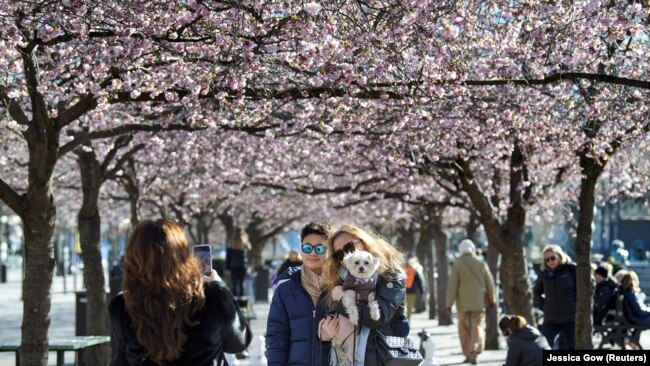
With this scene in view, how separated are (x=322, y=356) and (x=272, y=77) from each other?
6.07 metres

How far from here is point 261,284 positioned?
4100cm

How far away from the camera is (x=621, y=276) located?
18031 millimetres

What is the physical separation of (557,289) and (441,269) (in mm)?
13470

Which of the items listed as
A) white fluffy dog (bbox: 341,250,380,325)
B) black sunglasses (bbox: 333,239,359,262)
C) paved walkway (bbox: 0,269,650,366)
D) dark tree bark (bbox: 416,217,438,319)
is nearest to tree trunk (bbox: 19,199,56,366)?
black sunglasses (bbox: 333,239,359,262)

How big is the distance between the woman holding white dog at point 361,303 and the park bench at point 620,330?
35.6 feet

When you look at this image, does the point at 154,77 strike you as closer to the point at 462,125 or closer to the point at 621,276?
the point at 462,125

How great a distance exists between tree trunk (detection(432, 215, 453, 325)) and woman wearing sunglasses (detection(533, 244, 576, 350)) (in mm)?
12087

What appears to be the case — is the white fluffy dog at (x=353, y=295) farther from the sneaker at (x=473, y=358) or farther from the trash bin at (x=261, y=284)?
the trash bin at (x=261, y=284)

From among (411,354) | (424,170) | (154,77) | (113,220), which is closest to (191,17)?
(154,77)

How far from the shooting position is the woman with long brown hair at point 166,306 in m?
5.57

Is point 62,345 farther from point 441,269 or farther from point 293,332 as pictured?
point 441,269

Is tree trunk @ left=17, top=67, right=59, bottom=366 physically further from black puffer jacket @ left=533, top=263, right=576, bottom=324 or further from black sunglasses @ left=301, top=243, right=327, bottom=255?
black puffer jacket @ left=533, top=263, right=576, bottom=324

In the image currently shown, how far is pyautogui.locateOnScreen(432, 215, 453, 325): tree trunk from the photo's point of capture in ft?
93.5

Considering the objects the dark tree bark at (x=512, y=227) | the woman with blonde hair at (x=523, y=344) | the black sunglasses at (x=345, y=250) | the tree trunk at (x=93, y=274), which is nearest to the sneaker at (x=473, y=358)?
the dark tree bark at (x=512, y=227)
